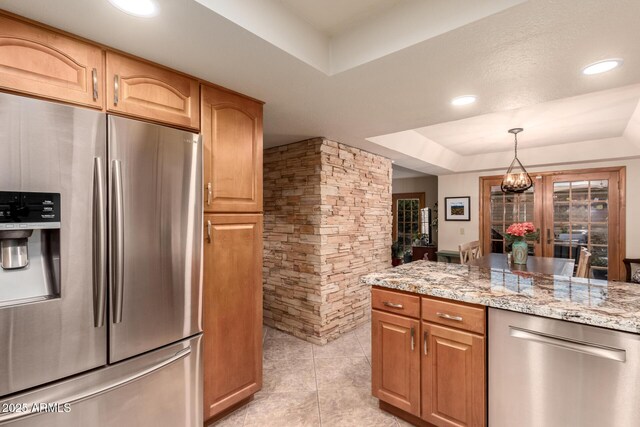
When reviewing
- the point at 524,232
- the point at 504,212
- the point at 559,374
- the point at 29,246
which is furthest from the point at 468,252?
the point at 29,246

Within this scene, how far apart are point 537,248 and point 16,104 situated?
637 cm

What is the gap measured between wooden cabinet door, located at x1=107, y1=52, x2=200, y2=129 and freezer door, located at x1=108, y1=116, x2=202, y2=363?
0.12 metres

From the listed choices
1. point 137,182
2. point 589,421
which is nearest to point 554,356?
point 589,421

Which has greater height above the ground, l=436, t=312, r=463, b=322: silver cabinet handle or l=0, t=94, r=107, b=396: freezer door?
l=0, t=94, r=107, b=396: freezer door

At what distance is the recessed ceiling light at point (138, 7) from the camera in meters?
1.14

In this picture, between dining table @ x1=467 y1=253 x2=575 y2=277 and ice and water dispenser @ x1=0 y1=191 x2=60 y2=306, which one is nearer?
ice and water dispenser @ x1=0 y1=191 x2=60 y2=306

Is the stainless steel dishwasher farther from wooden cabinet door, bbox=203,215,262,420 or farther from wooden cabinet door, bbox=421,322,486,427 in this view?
wooden cabinet door, bbox=203,215,262,420

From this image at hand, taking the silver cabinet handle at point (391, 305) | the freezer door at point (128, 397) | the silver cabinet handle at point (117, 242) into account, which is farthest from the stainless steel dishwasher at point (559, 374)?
the silver cabinet handle at point (117, 242)

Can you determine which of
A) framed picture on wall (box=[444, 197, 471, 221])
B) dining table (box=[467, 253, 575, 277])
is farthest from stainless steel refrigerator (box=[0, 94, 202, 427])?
framed picture on wall (box=[444, 197, 471, 221])

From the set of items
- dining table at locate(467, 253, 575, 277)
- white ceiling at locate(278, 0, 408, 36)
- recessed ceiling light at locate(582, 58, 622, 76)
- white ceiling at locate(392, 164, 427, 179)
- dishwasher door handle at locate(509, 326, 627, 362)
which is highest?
→ white ceiling at locate(278, 0, 408, 36)

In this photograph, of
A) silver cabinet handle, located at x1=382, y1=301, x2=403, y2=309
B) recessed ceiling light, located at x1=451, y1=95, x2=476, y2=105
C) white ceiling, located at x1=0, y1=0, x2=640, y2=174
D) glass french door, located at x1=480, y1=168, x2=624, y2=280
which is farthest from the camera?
glass french door, located at x1=480, y1=168, x2=624, y2=280

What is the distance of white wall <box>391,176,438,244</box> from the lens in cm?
692

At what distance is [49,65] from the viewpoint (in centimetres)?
129

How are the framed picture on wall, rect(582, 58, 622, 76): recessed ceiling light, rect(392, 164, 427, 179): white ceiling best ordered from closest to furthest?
rect(582, 58, 622, 76): recessed ceiling light < the framed picture on wall < rect(392, 164, 427, 179): white ceiling
